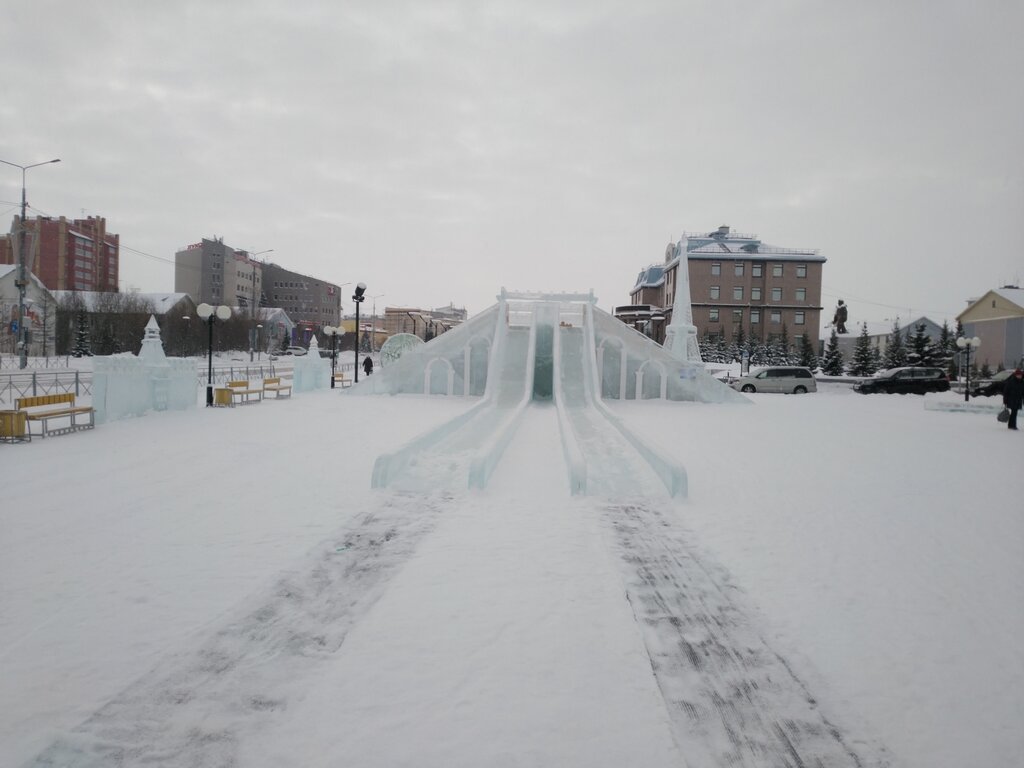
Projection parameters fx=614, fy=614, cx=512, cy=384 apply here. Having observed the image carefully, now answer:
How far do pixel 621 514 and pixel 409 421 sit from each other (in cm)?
881

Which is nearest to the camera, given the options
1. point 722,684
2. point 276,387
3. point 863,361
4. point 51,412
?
point 722,684

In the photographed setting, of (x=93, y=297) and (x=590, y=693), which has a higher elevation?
(x=93, y=297)

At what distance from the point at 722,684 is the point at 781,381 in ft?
87.3

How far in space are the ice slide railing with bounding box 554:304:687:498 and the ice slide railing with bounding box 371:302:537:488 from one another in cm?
110

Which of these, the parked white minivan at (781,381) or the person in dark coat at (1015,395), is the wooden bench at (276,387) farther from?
the person in dark coat at (1015,395)

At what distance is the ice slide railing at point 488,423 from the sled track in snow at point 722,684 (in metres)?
3.73

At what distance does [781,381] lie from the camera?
27703mm

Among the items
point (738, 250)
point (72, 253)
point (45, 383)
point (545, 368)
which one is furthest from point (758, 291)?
point (72, 253)

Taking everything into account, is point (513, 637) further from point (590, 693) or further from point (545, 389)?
point (545, 389)

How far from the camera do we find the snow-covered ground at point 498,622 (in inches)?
118

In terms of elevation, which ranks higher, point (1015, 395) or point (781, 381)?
point (781, 381)

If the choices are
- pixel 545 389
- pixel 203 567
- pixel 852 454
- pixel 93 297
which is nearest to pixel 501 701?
pixel 203 567

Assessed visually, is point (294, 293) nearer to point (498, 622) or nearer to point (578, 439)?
point (578, 439)

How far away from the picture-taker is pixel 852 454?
11375mm
